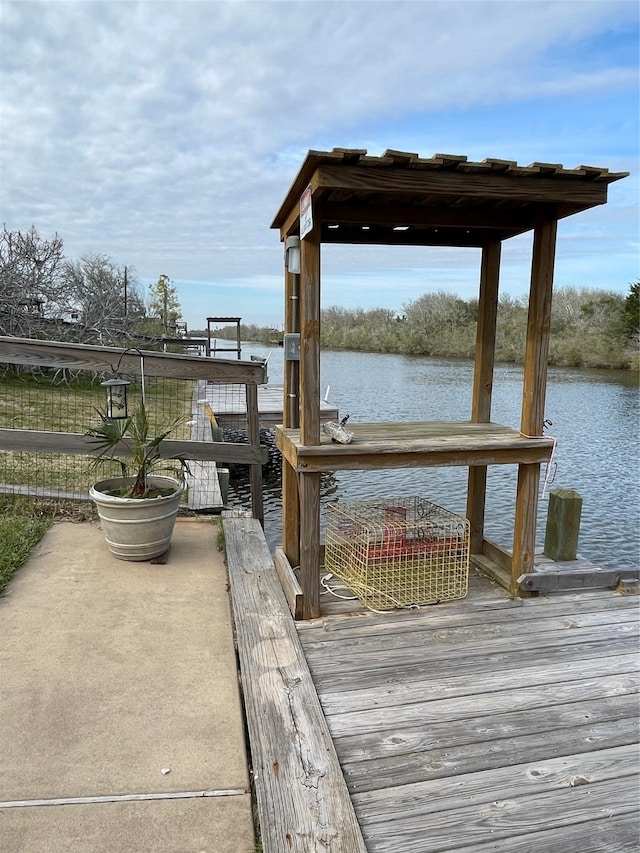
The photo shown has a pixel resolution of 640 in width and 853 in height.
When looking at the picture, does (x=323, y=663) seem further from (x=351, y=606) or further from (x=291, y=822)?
(x=291, y=822)

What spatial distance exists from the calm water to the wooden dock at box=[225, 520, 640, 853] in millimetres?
3340

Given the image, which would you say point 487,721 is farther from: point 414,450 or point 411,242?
point 411,242

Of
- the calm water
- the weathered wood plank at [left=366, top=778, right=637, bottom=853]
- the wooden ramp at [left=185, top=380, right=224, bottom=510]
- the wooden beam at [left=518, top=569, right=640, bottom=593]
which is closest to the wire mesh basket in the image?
the wooden beam at [left=518, top=569, right=640, bottom=593]

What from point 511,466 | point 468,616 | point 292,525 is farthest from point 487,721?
point 511,466

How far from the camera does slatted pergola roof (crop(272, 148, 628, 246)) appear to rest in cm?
259

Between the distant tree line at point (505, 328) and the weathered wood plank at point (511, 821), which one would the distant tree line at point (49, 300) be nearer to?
the distant tree line at point (505, 328)

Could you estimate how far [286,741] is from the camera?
1964 mm

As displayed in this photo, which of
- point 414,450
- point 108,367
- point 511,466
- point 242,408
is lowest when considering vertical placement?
point 511,466

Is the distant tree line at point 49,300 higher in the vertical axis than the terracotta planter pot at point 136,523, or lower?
higher

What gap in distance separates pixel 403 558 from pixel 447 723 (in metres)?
1.17

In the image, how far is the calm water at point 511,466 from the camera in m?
6.80

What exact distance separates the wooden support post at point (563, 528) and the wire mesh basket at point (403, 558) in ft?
2.50

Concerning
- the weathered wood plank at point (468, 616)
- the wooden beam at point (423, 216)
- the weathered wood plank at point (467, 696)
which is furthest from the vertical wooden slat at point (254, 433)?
the weathered wood plank at point (467, 696)

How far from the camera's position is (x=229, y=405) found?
11.8 metres
